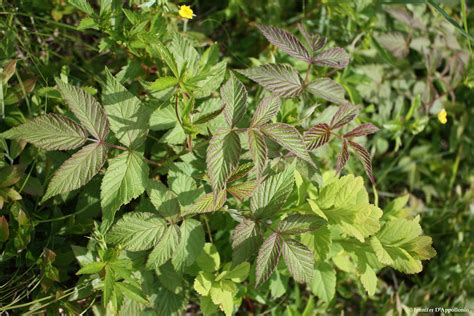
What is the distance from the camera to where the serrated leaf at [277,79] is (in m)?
1.62

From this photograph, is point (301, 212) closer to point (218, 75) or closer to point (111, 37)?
point (218, 75)

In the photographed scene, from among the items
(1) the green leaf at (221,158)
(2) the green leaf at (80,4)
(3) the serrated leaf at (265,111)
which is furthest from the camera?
(2) the green leaf at (80,4)

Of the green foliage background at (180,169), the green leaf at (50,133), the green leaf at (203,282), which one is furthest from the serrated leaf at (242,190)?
the green leaf at (50,133)

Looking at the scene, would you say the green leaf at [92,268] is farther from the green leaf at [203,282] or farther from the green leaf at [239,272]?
the green leaf at [239,272]

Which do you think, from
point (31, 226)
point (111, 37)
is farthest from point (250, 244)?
point (111, 37)

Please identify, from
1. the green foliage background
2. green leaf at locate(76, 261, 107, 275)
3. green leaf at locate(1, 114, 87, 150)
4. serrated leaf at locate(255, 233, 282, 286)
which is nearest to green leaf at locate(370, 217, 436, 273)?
the green foliage background

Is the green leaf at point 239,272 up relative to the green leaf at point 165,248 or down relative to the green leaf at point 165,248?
down

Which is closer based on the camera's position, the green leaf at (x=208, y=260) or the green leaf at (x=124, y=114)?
the green leaf at (x=124, y=114)

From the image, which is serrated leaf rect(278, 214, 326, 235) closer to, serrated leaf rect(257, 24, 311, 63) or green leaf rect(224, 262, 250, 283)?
green leaf rect(224, 262, 250, 283)

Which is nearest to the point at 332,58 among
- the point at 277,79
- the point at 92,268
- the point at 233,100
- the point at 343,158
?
the point at 277,79

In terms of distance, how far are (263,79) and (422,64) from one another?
4.01 ft

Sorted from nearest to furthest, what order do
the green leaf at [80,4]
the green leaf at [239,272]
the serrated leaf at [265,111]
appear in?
the serrated leaf at [265,111]
the green leaf at [80,4]
the green leaf at [239,272]

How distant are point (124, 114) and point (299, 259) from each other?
0.66 m

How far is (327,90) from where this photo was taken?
1732 millimetres
